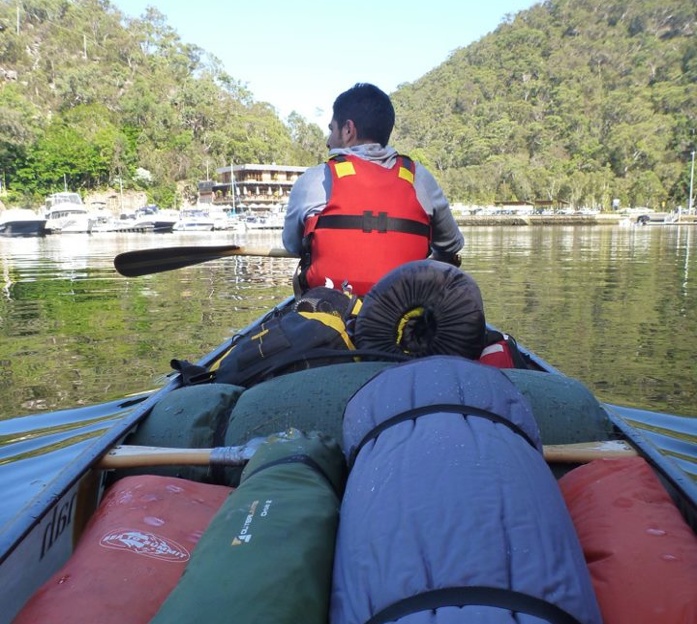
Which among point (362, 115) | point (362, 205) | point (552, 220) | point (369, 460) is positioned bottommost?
point (369, 460)

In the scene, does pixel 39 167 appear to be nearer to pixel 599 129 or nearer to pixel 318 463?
pixel 318 463

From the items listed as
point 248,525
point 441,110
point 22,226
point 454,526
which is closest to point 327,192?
point 248,525

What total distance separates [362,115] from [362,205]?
0.60m

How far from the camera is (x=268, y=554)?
109 centimetres

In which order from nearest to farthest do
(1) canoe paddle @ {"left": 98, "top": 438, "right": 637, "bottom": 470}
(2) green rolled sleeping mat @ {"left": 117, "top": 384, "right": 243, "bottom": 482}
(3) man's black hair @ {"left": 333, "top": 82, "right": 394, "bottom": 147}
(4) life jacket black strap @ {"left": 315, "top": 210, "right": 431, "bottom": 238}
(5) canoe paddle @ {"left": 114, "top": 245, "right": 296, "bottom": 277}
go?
(1) canoe paddle @ {"left": 98, "top": 438, "right": 637, "bottom": 470}
(2) green rolled sleeping mat @ {"left": 117, "top": 384, "right": 243, "bottom": 482}
(4) life jacket black strap @ {"left": 315, "top": 210, "right": 431, "bottom": 238}
(3) man's black hair @ {"left": 333, "top": 82, "right": 394, "bottom": 147}
(5) canoe paddle @ {"left": 114, "top": 245, "right": 296, "bottom": 277}

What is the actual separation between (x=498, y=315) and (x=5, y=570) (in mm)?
7353

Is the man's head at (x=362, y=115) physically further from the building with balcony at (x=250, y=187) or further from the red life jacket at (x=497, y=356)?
the building with balcony at (x=250, y=187)

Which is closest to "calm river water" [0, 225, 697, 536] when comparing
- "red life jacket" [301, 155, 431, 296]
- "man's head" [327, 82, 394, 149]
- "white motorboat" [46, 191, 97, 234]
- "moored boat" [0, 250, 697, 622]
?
"moored boat" [0, 250, 697, 622]

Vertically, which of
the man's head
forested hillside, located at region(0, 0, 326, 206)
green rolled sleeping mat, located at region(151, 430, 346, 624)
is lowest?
green rolled sleeping mat, located at region(151, 430, 346, 624)

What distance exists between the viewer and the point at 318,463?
1472 mm

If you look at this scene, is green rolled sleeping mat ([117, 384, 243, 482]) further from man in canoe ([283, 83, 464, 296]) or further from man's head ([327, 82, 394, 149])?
man's head ([327, 82, 394, 149])

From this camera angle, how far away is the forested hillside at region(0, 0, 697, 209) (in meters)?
66.5

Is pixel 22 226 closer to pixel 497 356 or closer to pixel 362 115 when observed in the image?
pixel 362 115

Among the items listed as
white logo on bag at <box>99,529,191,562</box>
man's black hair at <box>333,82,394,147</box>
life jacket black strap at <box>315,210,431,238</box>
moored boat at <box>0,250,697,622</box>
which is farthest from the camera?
man's black hair at <box>333,82,394,147</box>
